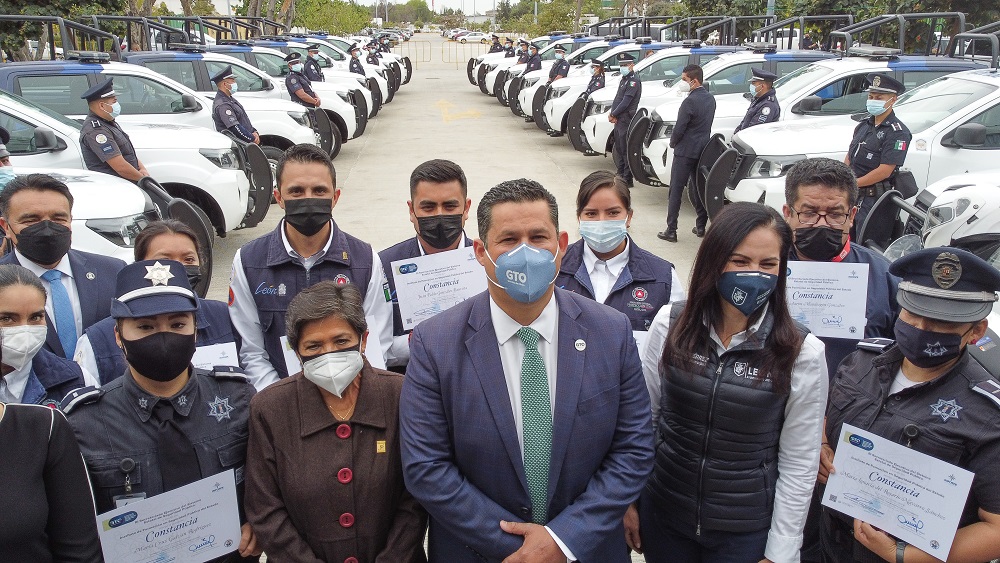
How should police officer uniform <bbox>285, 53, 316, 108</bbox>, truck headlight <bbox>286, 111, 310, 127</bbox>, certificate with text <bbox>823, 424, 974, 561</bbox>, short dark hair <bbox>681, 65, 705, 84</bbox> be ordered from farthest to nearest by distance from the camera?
1. police officer uniform <bbox>285, 53, 316, 108</bbox>
2. truck headlight <bbox>286, 111, 310, 127</bbox>
3. short dark hair <bbox>681, 65, 705, 84</bbox>
4. certificate with text <bbox>823, 424, 974, 561</bbox>

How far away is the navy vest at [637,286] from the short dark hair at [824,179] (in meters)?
0.65

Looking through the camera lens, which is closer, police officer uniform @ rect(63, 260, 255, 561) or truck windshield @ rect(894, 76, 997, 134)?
police officer uniform @ rect(63, 260, 255, 561)

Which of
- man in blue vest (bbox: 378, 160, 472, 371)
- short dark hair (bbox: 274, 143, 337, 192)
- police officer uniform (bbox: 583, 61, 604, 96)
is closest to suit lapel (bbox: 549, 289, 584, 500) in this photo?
man in blue vest (bbox: 378, 160, 472, 371)

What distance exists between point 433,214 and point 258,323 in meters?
0.94

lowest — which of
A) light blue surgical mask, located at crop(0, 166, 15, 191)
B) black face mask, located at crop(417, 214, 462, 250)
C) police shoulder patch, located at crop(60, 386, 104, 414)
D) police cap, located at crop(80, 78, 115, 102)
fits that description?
police shoulder patch, located at crop(60, 386, 104, 414)

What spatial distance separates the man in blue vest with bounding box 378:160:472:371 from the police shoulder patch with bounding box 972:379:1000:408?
7.07 ft

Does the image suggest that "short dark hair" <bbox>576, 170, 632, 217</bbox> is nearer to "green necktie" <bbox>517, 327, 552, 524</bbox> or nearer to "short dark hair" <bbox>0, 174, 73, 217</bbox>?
"green necktie" <bbox>517, 327, 552, 524</bbox>

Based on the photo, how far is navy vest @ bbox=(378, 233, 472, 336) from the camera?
12.5ft

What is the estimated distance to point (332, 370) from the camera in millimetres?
2525

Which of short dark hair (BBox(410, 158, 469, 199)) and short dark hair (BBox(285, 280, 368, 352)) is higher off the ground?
short dark hair (BBox(410, 158, 469, 199))

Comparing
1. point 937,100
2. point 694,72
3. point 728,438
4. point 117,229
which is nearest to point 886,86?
point 937,100

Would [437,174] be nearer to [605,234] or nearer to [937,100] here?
[605,234]

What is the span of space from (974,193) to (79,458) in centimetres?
525

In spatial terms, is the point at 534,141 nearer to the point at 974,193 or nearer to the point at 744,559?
the point at 974,193
